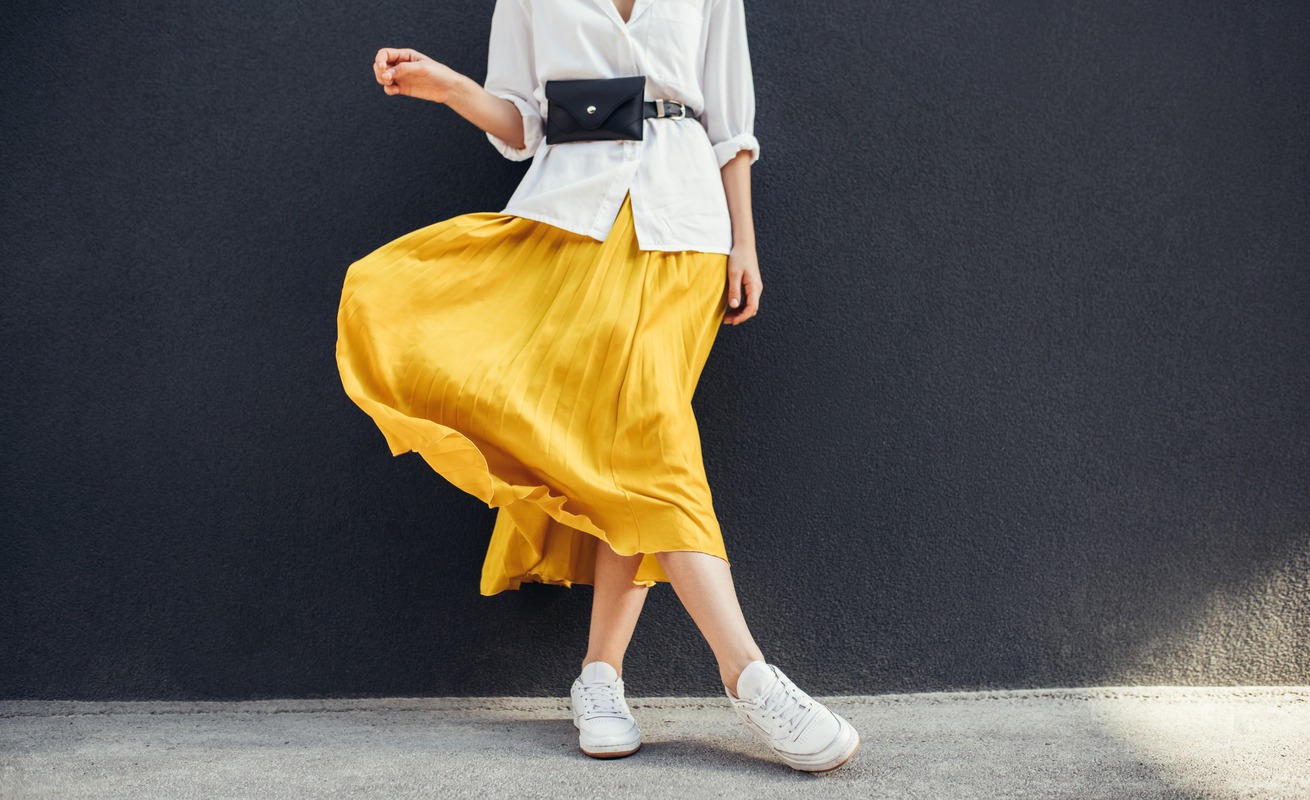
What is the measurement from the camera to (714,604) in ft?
4.51

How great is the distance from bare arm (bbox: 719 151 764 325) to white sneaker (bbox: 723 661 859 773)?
0.64m

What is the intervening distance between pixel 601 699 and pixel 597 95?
1.05 m

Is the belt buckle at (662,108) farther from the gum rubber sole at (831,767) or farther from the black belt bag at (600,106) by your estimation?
the gum rubber sole at (831,767)

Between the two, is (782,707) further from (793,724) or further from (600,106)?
(600,106)

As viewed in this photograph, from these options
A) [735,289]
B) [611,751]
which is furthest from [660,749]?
[735,289]

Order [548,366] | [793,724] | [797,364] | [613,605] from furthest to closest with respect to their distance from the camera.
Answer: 1. [797,364]
2. [613,605]
3. [548,366]
4. [793,724]

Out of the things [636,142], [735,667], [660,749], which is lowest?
[660,749]

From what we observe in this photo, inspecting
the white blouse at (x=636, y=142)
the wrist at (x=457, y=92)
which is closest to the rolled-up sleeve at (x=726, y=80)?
the white blouse at (x=636, y=142)

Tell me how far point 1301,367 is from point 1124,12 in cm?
85

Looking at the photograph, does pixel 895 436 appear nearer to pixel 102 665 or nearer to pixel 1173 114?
pixel 1173 114

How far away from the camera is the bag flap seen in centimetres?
154

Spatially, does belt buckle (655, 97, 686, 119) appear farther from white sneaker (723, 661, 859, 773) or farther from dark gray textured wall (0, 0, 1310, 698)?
white sneaker (723, 661, 859, 773)

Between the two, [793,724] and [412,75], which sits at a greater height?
[412,75]

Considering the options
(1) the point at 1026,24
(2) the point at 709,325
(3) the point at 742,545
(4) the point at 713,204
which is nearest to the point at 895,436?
(3) the point at 742,545
